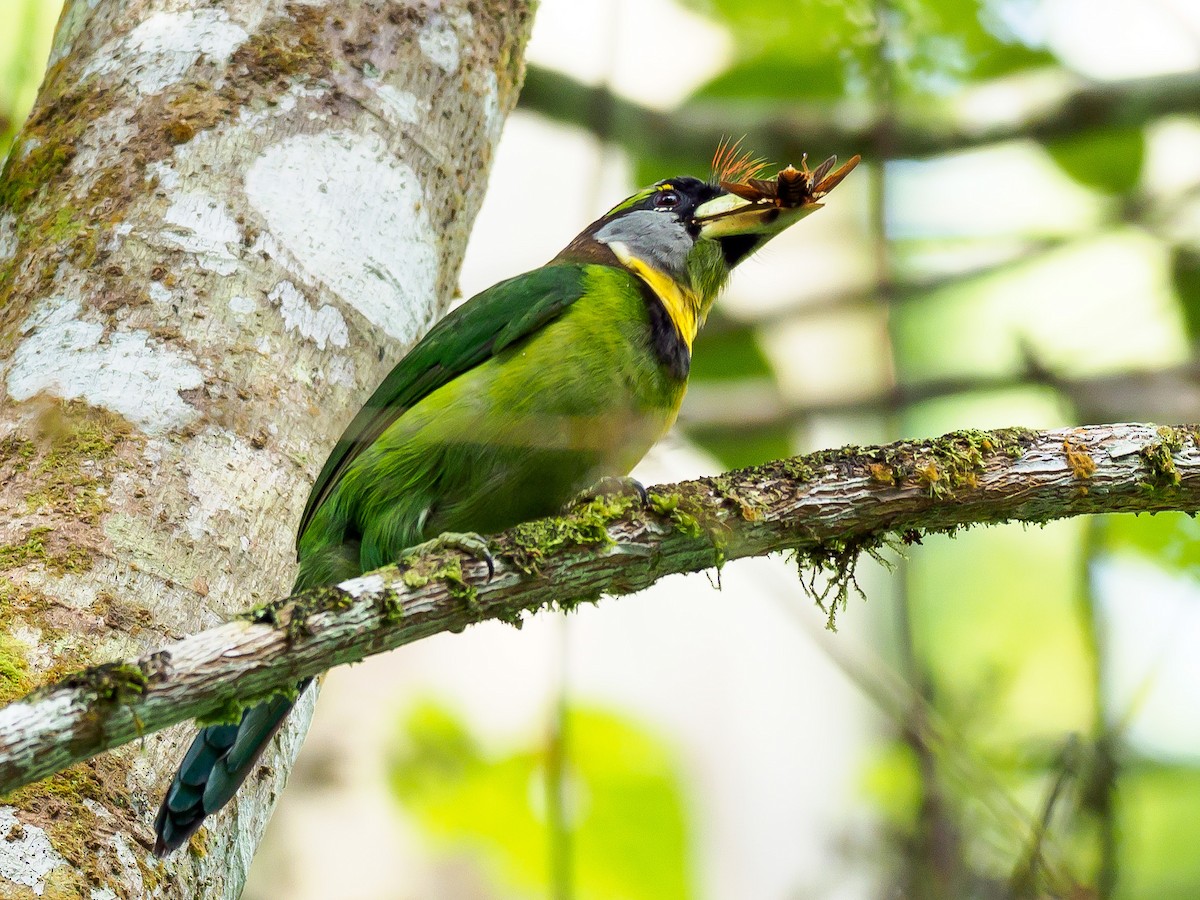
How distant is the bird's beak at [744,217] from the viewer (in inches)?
137

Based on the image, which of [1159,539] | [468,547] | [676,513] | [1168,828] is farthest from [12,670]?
[1168,828]

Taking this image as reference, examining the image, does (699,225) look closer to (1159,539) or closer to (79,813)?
(1159,539)

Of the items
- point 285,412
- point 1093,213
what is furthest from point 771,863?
point 285,412

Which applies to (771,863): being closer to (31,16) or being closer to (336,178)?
(336,178)

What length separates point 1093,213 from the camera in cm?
454

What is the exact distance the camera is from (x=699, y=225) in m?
3.68

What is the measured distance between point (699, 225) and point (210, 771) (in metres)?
2.11

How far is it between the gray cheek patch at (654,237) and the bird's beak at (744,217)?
0.23 ft

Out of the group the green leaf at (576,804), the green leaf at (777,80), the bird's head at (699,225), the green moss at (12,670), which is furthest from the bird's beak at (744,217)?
the green moss at (12,670)

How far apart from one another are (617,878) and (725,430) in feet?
5.07

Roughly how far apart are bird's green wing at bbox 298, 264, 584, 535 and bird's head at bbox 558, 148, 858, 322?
1.40ft

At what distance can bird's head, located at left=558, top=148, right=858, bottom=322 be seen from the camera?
3.45 m

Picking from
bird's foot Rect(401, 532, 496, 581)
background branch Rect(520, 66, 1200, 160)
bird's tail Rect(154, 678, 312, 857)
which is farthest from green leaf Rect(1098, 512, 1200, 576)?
bird's tail Rect(154, 678, 312, 857)

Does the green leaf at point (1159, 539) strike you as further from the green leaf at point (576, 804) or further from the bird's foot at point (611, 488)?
the green leaf at point (576, 804)
